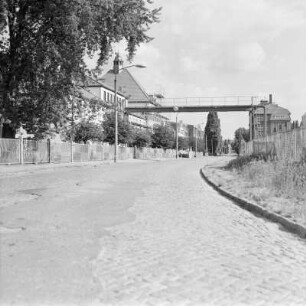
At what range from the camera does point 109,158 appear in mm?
56375

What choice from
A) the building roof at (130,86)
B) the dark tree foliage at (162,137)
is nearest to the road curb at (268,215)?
the dark tree foliage at (162,137)

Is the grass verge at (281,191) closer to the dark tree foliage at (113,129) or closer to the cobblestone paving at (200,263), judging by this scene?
the cobblestone paving at (200,263)

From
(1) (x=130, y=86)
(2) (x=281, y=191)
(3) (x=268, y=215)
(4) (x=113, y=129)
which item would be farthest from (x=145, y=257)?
(1) (x=130, y=86)

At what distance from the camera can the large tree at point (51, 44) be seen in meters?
25.4

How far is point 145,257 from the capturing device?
635cm

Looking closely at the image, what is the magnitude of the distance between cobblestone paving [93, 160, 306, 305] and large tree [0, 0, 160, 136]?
688 inches

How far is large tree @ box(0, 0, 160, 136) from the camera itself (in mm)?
25422

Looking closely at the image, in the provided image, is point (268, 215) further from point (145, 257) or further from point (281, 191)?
point (145, 257)

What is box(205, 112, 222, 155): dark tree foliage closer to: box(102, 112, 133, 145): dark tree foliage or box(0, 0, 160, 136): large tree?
box(102, 112, 133, 145): dark tree foliage

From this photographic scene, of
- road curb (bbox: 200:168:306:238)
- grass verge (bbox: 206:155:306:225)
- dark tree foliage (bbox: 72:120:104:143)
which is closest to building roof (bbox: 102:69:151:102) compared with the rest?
Answer: dark tree foliage (bbox: 72:120:104:143)

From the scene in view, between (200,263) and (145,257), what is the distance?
2.39ft

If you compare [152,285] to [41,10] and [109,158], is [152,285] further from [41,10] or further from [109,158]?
[109,158]

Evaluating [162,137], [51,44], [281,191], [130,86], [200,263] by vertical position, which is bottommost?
[200,263]

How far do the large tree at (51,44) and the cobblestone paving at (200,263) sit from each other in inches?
688
